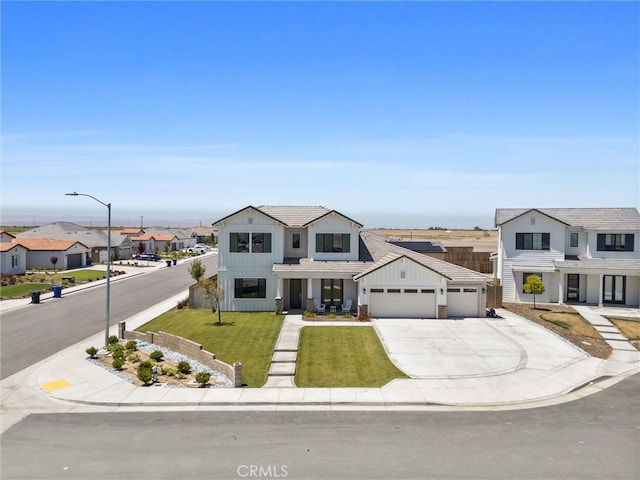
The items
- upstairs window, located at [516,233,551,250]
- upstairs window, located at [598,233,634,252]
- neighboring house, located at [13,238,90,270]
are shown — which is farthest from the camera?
neighboring house, located at [13,238,90,270]

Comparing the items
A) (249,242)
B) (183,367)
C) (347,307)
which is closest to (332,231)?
(347,307)

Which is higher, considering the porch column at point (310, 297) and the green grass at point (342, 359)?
the porch column at point (310, 297)

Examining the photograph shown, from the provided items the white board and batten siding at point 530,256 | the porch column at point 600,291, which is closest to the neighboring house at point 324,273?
the white board and batten siding at point 530,256

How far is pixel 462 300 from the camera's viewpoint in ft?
101

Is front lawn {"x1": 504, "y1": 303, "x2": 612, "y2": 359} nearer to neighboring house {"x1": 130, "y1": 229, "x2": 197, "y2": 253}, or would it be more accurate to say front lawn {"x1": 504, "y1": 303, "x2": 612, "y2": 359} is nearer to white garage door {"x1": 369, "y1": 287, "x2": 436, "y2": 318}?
white garage door {"x1": 369, "y1": 287, "x2": 436, "y2": 318}

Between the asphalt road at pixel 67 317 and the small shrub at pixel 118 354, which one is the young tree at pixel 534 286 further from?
the asphalt road at pixel 67 317

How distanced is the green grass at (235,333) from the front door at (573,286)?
21.5 meters

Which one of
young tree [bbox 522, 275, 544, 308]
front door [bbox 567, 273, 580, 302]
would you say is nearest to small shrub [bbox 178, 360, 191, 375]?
young tree [bbox 522, 275, 544, 308]

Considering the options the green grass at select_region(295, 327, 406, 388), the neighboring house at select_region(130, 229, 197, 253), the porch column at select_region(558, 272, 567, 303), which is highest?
the neighboring house at select_region(130, 229, 197, 253)

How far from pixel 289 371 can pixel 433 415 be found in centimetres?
648

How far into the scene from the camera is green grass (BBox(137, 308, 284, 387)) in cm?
2108

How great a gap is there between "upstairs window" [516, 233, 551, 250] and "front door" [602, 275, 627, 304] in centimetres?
467

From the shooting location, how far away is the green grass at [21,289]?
40.0 m

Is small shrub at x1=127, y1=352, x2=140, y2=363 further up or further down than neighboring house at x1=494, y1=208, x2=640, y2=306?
further down
